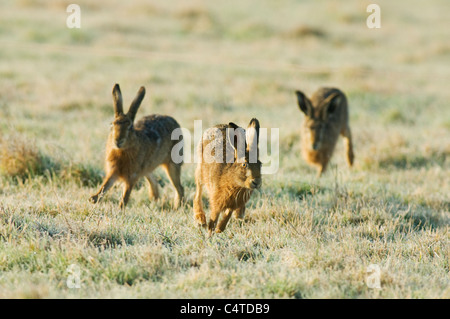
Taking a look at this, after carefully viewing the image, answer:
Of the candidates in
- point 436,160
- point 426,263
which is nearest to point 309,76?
point 436,160

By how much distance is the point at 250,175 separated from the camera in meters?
5.49

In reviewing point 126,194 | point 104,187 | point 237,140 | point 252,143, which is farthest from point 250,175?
point 104,187

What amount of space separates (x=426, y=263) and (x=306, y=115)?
4.26 m

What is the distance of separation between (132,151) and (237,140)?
5.44ft

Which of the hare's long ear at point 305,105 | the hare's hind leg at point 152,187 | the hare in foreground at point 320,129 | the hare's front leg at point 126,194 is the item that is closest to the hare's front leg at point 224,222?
the hare's front leg at point 126,194

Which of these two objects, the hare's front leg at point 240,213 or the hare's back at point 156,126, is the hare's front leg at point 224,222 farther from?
the hare's back at point 156,126

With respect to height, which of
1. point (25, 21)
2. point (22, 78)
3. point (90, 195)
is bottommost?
point (90, 195)

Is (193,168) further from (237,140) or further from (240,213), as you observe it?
(237,140)

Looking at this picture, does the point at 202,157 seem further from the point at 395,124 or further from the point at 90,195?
the point at 395,124

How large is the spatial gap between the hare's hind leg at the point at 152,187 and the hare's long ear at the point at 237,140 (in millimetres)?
1876

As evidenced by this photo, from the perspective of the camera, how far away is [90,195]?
6.93 metres

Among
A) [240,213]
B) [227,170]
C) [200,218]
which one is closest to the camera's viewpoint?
[227,170]
